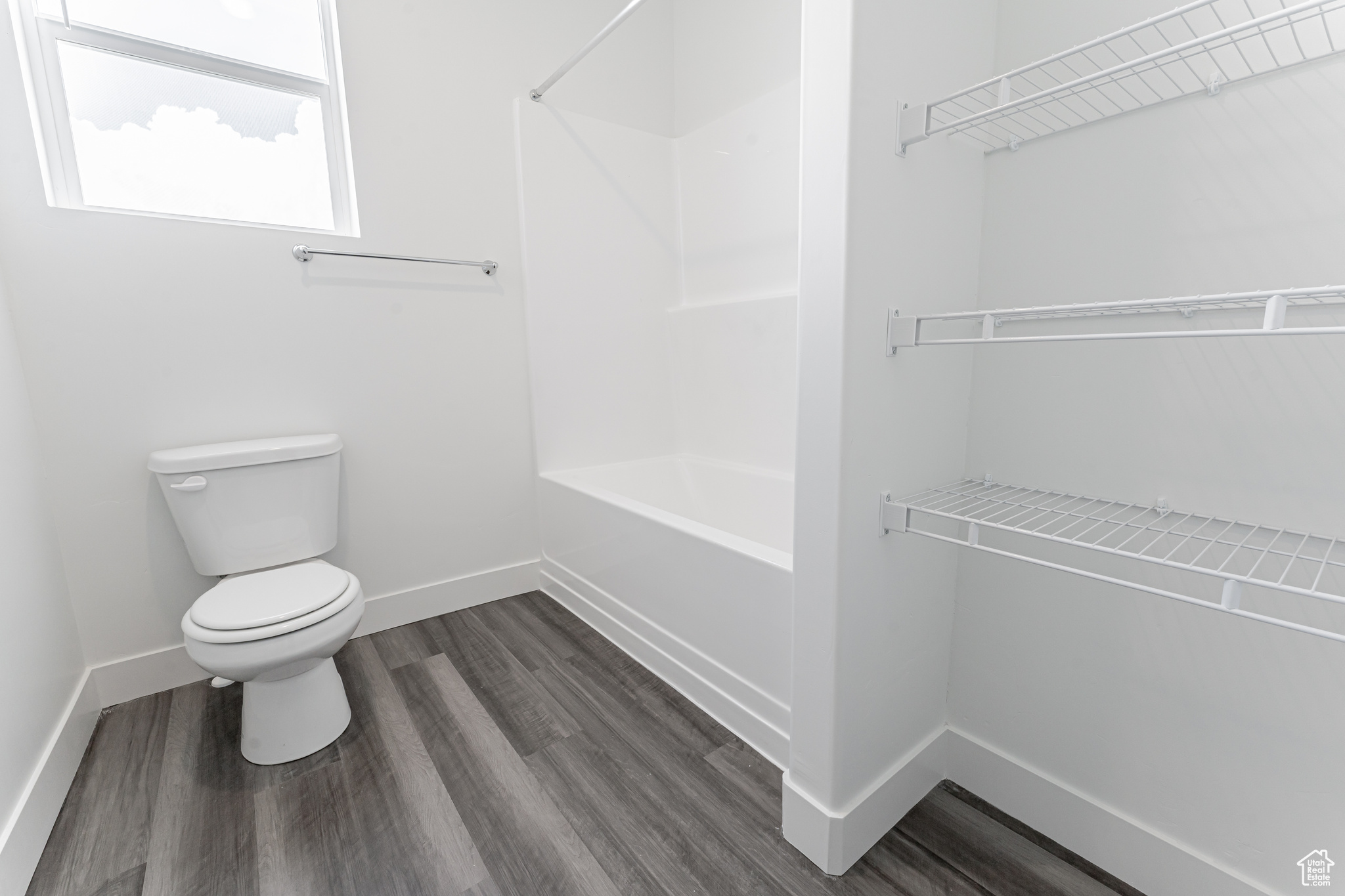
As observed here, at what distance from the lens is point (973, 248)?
1.20m

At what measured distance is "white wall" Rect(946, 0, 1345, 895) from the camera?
0.85 metres

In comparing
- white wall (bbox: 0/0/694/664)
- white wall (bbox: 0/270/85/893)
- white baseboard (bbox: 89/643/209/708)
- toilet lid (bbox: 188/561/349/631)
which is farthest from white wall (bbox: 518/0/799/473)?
white wall (bbox: 0/270/85/893)

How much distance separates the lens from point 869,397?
3.37ft

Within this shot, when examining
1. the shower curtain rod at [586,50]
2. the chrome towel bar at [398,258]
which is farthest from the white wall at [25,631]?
the shower curtain rod at [586,50]

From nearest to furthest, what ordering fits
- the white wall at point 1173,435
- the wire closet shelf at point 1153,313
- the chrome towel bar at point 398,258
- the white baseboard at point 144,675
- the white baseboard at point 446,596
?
1. the wire closet shelf at point 1153,313
2. the white wall at point 1173,435
3. the white baseboard at point 144,675
4. the chrome towel bar at point 398,258
5. the white baseboard at point 446,596

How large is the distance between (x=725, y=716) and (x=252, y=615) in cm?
118

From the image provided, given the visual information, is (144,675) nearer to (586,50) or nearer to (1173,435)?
(586,50)

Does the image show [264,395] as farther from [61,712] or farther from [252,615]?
[61,712]

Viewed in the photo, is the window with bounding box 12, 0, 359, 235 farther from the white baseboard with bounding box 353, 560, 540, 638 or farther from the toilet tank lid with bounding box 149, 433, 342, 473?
the white baseboard with bounding box 353, 560, 540, 638

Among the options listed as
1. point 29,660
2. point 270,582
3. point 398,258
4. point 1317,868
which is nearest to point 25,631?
point 29,660

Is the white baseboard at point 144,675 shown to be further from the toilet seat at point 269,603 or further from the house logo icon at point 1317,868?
the house logo icon at point 1317,868

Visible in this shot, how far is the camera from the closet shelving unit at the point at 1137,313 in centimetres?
71

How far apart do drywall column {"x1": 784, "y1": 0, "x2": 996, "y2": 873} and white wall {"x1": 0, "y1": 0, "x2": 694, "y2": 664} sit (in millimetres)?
1539

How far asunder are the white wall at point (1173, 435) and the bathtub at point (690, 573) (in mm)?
487
